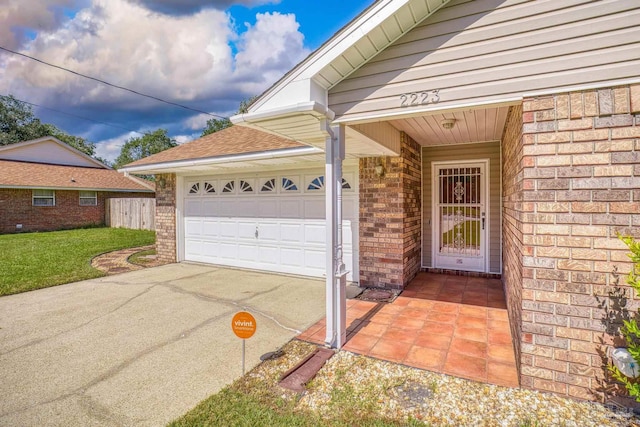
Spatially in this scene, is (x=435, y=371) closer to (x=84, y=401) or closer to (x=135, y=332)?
(x=84, y=401)

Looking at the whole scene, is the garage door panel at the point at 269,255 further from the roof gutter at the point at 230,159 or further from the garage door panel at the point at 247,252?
the roof gutter at the point at 230,159

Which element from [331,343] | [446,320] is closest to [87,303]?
[331,343]

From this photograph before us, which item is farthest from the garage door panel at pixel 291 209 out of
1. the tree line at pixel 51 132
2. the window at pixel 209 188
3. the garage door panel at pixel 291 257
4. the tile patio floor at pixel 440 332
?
the tree line at pixel 51 132

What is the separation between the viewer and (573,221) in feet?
Result: 7.91

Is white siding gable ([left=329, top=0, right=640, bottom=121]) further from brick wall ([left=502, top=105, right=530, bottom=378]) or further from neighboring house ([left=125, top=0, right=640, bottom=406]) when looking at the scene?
brick wall ([left=502, top=105, right=530, bottom=378])

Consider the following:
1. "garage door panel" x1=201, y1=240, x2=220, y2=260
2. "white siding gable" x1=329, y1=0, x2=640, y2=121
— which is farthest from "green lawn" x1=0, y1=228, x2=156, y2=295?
"white siding gable" x1=329, y1=0, x2=640, y2=121

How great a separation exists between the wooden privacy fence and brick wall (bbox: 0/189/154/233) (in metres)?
0.67

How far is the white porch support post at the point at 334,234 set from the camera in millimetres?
3443

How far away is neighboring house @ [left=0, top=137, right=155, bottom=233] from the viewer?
1517 centimetres

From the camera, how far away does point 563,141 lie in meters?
2.43

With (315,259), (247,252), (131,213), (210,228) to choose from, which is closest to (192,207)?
(210,228)

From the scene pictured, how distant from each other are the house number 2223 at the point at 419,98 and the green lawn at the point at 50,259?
762 cm

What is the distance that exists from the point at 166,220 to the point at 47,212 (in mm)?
12317

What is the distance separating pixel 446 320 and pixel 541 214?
2.27 m
